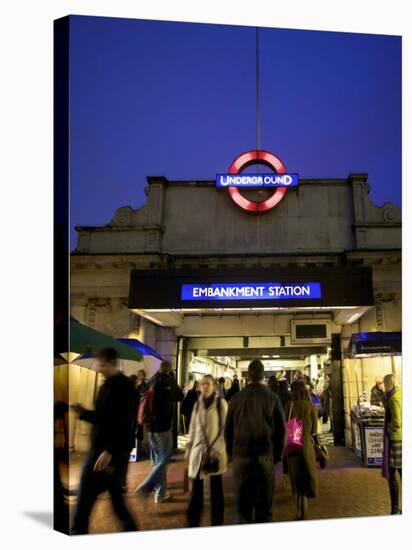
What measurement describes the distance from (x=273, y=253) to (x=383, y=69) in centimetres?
299

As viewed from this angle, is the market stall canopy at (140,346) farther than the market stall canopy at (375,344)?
No

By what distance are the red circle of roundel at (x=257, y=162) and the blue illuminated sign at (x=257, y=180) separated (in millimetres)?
79

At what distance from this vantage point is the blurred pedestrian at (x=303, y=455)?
7.04 metres

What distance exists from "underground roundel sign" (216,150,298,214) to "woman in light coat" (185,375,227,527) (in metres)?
2.90

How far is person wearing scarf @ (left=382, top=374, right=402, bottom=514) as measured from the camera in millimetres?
7465

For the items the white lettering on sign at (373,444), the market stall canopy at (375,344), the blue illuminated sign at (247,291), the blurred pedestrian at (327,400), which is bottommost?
the white lettering on sign at (373,444)

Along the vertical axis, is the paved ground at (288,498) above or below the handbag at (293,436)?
below

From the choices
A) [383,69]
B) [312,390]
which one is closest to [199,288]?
[312,390]

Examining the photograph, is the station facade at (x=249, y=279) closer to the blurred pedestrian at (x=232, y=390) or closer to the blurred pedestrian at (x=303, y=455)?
the blurred pedestrian at (x=232, y=390)

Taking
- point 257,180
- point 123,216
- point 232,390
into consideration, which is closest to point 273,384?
point 232,390

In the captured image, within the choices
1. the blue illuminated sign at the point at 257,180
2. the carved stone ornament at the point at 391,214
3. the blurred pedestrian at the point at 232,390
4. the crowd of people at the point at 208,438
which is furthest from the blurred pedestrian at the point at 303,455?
the carved stone ornament at the point at 391,214

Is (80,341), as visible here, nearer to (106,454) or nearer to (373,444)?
(106,454)

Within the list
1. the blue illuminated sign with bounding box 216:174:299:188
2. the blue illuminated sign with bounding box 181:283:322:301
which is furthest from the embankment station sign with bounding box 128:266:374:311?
the blue illuminated sign with bounding box 216:174:299:188

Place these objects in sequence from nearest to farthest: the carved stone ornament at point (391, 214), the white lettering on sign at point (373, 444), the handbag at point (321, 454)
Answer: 1. the handbag at point (321, 454)
2. the white lettering on sign at point (373, 444)
3. the carved stone ornament at point (391, 214)
